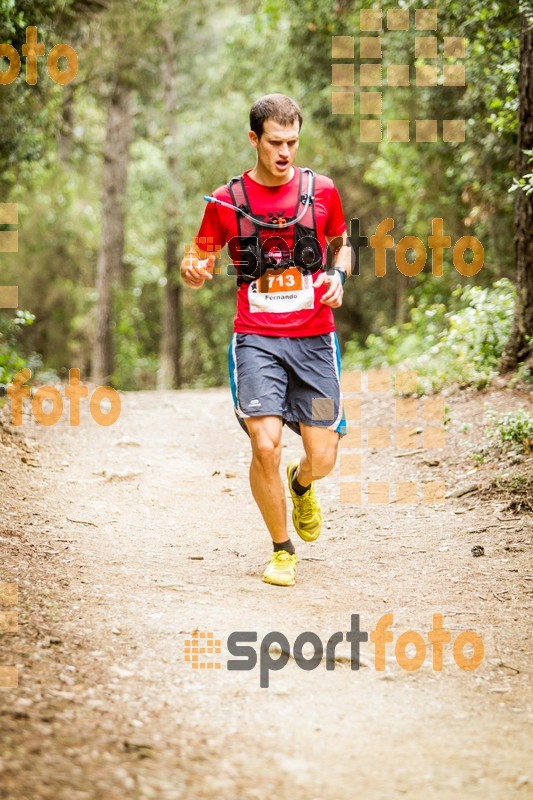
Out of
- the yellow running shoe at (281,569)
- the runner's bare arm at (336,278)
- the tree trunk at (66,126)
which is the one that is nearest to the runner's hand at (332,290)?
the runner's bare arm at (336,278)

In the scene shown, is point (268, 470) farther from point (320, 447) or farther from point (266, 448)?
point (320, 447)

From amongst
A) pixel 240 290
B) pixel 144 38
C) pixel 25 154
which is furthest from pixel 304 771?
pixel 144 38

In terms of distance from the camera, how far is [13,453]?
7.65 m

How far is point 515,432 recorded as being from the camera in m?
7.09

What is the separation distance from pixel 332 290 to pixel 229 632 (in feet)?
6.12

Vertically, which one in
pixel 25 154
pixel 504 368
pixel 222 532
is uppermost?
pixel 25 154

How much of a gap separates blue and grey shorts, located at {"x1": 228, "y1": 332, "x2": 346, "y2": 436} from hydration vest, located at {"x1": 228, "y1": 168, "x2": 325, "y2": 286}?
38cm

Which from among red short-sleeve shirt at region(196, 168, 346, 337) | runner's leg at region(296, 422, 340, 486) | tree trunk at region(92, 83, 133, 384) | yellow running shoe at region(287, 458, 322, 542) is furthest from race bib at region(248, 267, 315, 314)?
tree trunk at region(92, 83, 133, 384)

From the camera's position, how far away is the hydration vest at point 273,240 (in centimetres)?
471

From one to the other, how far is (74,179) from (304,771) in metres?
21.7

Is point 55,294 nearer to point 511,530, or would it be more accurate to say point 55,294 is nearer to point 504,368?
point 504,368

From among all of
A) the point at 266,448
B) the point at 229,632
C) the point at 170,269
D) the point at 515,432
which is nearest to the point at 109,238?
the point at 170,269

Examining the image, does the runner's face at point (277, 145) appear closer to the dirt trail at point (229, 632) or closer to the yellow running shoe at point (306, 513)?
the yellow running shoe at point (306, 513)

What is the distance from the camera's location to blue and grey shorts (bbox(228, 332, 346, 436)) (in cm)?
472
